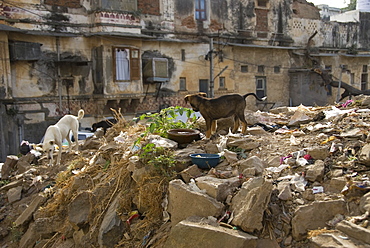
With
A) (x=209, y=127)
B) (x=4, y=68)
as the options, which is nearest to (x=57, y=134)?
(x=209, y=127)

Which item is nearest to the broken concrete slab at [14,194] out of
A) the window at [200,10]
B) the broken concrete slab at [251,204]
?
the broken concrete slab at [251,204]

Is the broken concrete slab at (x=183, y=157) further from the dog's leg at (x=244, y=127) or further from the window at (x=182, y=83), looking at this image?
the window at (x=182, y=83)

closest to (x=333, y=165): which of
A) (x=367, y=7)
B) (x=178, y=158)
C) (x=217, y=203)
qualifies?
(x=217, y=203)

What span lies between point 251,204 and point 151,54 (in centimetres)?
1519

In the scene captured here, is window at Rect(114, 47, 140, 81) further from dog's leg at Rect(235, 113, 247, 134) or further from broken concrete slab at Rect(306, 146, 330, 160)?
broken concrete slab at Rect(306, 146, 330, 160)

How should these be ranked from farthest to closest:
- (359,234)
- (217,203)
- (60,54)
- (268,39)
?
(268,39), (60,54), (217,203), (359,234)

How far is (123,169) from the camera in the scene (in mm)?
6500

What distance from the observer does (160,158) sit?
19.1 feet

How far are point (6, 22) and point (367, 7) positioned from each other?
23882mm

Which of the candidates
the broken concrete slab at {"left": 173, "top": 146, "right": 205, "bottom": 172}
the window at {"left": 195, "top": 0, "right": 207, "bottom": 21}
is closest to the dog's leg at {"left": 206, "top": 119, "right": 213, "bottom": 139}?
the broken concrete slab at {"left": 173, "top": 146, "right": 205, "bottom": 172}

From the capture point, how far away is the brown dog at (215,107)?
287 inches

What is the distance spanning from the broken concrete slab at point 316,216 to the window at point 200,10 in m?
17.1

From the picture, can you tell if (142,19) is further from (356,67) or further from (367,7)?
(367,7)

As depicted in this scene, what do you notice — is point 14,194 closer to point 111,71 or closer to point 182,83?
point 111,71
